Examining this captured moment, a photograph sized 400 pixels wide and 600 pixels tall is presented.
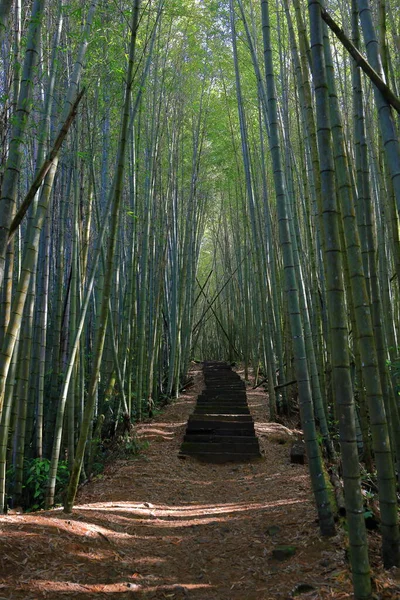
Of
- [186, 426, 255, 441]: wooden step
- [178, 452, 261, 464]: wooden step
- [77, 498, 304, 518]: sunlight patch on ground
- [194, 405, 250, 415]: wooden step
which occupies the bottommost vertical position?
[77, 498, 304, 518]: sunlight patch on ground

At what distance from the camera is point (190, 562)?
2316mm

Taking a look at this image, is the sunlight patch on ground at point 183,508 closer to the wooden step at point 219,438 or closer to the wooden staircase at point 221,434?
the wooden staircase at point 221,434

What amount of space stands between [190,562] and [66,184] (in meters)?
3.17

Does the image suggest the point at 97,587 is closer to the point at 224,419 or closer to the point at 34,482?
the point at 34,482

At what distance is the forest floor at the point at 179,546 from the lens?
1.89 metres

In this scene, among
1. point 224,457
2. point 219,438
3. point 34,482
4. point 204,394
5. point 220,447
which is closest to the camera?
point 34,482

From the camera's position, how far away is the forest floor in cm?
189

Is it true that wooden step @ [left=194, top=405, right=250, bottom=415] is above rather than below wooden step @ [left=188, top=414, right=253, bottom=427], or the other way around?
above

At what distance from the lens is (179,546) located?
2523 millimetres

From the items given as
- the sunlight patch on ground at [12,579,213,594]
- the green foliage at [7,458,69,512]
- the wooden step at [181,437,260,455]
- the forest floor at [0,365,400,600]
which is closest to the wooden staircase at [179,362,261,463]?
the wooden step at [181,437,260,455]

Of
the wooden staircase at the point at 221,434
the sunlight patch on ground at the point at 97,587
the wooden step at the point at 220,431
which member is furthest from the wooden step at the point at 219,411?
the sunlight patch on ground at the point at 97,587

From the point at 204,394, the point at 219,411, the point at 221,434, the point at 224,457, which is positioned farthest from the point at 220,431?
the point at 204,394

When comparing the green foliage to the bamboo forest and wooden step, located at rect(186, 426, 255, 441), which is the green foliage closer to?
the bamboo forest

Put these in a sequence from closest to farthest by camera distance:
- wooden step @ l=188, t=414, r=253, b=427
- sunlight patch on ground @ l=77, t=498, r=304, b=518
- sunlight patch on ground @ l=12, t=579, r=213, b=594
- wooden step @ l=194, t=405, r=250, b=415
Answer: sunlight patch on ground @ l=12, t=579, r=213, b=594, sunlight patch on ground @ l=77, t=498, r=304, b=518, wooden step @ l=188, t=414, r=253, b=427, wooden step @ l=194, t=405, r=250, b=415
